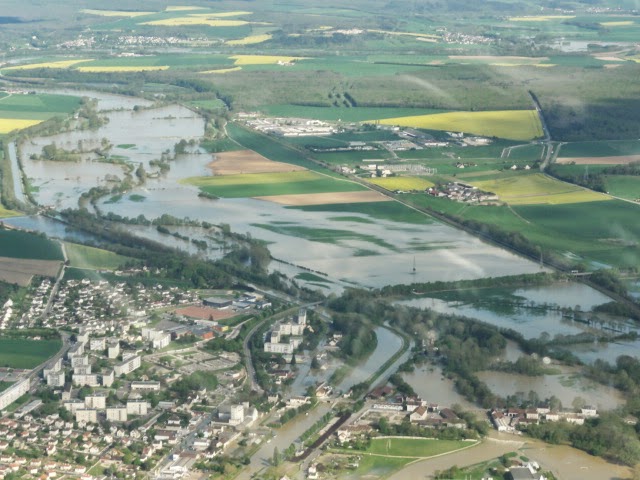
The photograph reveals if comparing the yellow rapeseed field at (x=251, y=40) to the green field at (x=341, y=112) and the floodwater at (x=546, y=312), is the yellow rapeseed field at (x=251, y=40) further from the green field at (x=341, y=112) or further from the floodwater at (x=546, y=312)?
the floodwater at (x=546, y=312)

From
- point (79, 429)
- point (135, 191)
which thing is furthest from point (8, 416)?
point (135, 191)

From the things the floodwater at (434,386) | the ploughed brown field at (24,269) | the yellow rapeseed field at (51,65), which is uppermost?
the floodwater at (434,386)

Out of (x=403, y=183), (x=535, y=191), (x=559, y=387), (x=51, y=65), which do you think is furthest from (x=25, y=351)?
(x=51, y=65)

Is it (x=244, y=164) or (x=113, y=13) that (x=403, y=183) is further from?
(x=113, y=13)

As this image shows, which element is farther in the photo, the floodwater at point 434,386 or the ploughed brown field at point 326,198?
the ploughed brown field at point 326,198

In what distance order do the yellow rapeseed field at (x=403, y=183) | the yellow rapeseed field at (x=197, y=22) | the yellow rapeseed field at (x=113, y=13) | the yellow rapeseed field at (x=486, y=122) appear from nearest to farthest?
the yellow rapeseed field at (x=403, y=183) < the yellow rapeseed field at (x=486, y=122) < the yellow rapeseed field at (x=197, y=22) < the yellow rapeseed field at (x=113, y=13)

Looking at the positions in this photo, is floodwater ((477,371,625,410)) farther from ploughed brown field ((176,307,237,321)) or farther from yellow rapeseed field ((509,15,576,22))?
yellow rapeseed field ((509,15,576,22))

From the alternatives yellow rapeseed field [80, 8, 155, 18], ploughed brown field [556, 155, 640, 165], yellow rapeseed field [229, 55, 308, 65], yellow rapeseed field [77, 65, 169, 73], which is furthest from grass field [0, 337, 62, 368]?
yellow rapeseed field [80, 8, 155, 18]

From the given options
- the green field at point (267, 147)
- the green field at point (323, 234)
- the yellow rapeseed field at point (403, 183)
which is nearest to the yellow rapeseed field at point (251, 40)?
the green field at point (267, 147)

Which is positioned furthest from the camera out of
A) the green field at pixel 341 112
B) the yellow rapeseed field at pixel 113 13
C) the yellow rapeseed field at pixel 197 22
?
the yellow rapeseed field at pixel 113 13
